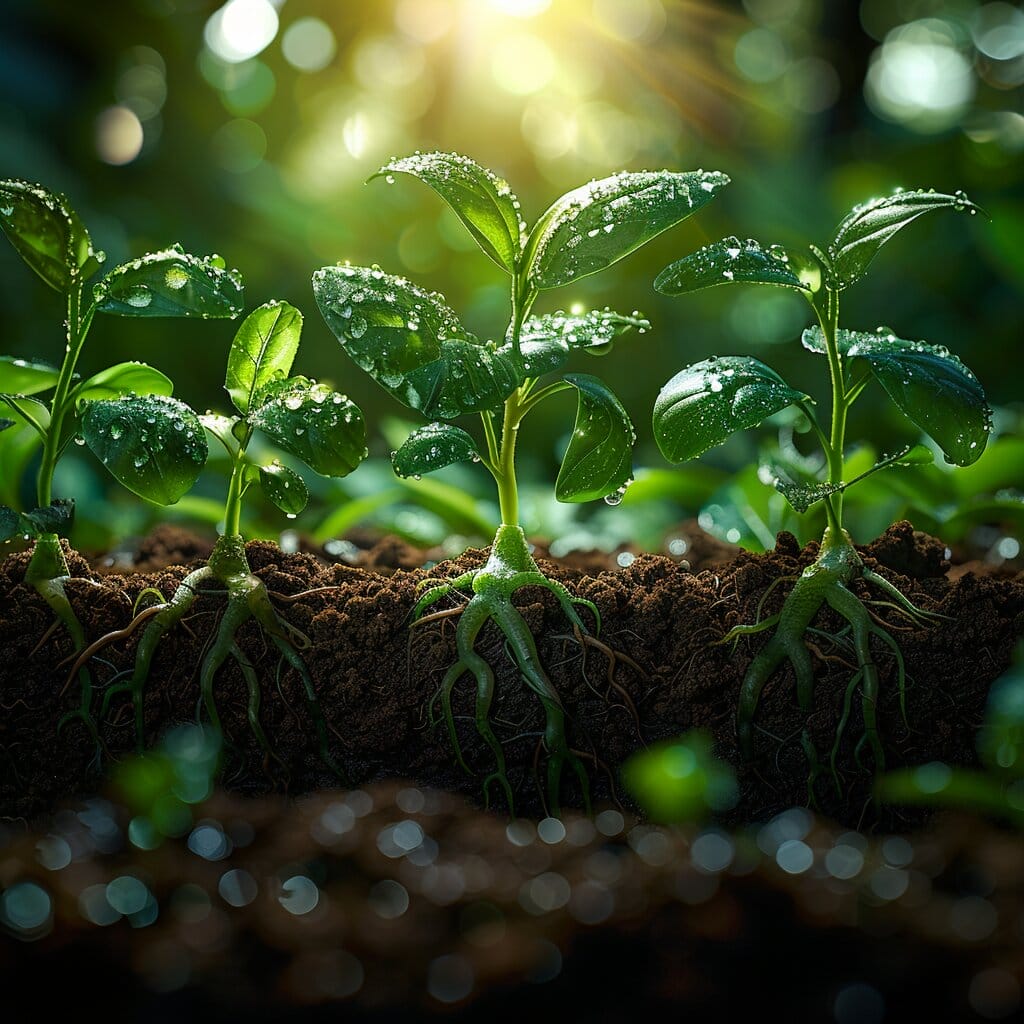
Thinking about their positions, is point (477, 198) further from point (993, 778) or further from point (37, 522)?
point (993, 778)

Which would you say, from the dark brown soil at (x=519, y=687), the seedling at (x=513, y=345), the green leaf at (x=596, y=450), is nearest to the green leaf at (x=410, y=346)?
the seedling at (x=513, y=345)

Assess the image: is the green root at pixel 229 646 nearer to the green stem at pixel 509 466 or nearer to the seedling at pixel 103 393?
the seedling at pixel 103 393

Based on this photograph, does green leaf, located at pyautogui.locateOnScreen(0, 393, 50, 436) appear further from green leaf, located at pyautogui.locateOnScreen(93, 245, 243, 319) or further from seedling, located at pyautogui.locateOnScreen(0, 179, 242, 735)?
green leaf, located at pyautogui.locateOnScreen(93, 245, 243, 319)

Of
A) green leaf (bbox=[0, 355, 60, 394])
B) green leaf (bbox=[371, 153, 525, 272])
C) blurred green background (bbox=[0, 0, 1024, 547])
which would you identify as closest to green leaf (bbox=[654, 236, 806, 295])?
green leaf (bbox=[371, 153, 525, 272])

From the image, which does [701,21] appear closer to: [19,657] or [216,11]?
[216,11]

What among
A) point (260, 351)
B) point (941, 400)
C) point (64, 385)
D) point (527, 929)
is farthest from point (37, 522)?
point (941, 400)

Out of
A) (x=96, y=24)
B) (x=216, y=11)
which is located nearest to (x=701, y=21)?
(x=216, y=11)
